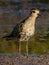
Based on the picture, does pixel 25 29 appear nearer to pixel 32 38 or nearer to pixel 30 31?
pixel 30 31

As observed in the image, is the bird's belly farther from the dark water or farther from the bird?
the dark water

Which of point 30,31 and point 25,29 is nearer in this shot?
point 30,31

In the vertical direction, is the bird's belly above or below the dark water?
above

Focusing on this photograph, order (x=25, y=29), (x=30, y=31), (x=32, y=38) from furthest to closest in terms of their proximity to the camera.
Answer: (x=32, y=38) < (x=25, y=29) < (x=30, y=31)

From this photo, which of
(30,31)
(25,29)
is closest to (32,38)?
(25,29)

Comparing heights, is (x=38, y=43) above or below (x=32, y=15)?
below

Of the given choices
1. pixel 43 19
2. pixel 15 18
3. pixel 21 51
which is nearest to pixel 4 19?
pixel 15 18

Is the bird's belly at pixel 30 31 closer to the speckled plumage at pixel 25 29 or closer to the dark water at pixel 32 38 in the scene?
the speckled plumage at pixel 25 29

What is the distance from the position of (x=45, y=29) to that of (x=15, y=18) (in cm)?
404

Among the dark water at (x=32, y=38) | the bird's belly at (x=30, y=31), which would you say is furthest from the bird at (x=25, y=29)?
the dark water at (x=32, y=38)

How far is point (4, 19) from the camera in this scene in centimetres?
1759

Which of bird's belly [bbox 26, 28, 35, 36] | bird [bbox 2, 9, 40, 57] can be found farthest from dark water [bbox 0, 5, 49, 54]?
bird's belly [bbox 26, 28, 35, 36]

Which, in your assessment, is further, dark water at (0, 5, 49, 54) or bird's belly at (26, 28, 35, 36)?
dark water at (0, 5, 49, 54)

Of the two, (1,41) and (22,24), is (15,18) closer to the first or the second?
(1,41)
